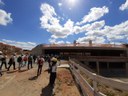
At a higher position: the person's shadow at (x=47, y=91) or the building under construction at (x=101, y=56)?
the building under construction at (x=101, y=56)

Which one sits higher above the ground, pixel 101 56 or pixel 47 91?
pixel 101 56

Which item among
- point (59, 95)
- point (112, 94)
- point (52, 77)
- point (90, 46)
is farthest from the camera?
point (90, 46)

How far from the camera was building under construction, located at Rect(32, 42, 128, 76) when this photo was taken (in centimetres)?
5275

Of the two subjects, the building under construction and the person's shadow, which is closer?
the person's shadow

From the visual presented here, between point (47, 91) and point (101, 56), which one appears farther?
point (101, 56)

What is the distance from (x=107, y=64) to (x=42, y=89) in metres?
46.0

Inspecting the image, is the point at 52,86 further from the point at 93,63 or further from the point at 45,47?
the point at 45,47

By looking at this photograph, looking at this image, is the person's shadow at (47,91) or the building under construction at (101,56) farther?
the building under construction at (101,56)

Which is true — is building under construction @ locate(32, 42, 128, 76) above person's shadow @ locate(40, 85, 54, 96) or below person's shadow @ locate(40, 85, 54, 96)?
above

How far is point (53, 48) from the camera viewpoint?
63.8 metres

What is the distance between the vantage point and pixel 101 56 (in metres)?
54.1

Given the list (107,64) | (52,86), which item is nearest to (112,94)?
(52,86)

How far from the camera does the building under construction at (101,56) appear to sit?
52.8 metres

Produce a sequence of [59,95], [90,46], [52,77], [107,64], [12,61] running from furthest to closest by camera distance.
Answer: [90,46] < [107,64] < [12,61] < [52,77] < [59,95]
